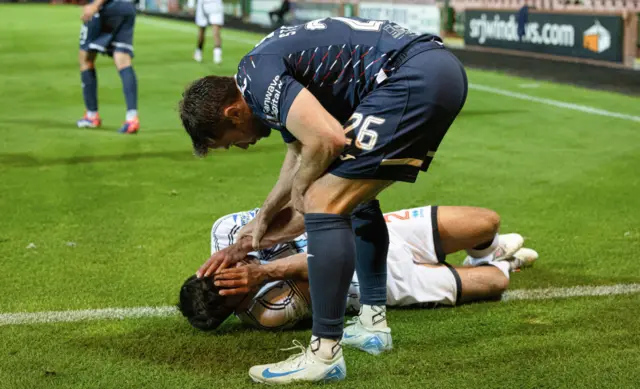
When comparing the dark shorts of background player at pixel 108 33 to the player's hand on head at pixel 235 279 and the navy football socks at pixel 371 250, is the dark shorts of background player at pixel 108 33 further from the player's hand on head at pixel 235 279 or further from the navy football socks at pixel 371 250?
the navy football socks at pixel 371 250

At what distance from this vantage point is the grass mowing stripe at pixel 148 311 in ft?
14.7

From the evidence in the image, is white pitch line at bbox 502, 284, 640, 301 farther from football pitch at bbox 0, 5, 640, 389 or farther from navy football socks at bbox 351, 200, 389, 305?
navy football socks at bbox 351, 200, 389, 305

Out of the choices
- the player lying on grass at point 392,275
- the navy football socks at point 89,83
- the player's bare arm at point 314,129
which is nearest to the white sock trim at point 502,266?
the player lying on grass at point 392,275

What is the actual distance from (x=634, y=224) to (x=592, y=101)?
6.46 meters

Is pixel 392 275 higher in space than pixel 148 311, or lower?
higher

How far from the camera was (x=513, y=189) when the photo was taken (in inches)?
288

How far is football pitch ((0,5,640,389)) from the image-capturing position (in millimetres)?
3857

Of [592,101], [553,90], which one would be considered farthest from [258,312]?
[553,90]

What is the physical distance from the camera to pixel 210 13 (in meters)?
18.6

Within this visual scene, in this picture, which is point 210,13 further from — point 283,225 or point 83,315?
point 283,225

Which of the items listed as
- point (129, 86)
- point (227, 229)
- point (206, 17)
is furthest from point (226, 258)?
point (206, 17)

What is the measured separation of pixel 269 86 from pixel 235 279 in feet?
3.37

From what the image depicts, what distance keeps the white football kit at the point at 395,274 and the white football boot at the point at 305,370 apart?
597 millimetres

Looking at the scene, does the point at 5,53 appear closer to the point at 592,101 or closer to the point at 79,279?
the point at 592,101
